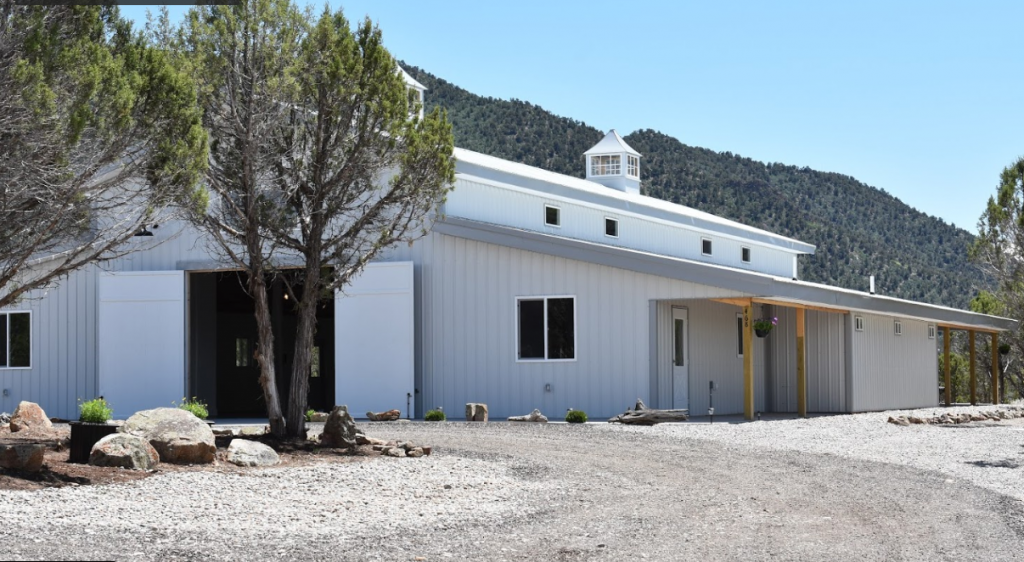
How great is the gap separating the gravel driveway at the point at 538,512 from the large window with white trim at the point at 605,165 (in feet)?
64.5

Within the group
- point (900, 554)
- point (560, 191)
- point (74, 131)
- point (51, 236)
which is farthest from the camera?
point (560, 191)

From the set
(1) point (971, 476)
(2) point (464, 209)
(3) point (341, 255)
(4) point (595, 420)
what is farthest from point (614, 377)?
(1) point (971, 476)

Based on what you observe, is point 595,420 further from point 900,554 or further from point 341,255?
point 900,554

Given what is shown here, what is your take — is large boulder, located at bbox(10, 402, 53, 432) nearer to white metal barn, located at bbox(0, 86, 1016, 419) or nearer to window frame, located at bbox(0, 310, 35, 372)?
white metal barn, located at bbox(0, 86, 1016, 419)

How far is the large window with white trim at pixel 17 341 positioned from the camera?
22922 millimetres

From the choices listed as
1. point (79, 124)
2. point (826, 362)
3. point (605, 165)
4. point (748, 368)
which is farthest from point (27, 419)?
point (605, 165)

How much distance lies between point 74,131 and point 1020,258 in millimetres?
17432

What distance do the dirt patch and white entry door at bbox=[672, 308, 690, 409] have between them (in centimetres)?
850

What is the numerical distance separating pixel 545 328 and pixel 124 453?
1040cm

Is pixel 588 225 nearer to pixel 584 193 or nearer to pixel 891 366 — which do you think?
pixel 584 193

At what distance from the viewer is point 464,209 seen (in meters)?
22.8

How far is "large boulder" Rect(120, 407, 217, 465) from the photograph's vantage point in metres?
11.6

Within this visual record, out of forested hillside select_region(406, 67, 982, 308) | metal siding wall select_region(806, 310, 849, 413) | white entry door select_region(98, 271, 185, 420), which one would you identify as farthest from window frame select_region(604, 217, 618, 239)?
forested hillside select_region(406, 67, 982, 308)

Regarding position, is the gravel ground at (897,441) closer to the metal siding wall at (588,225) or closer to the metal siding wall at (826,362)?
the metal siding wall at (826,362)
